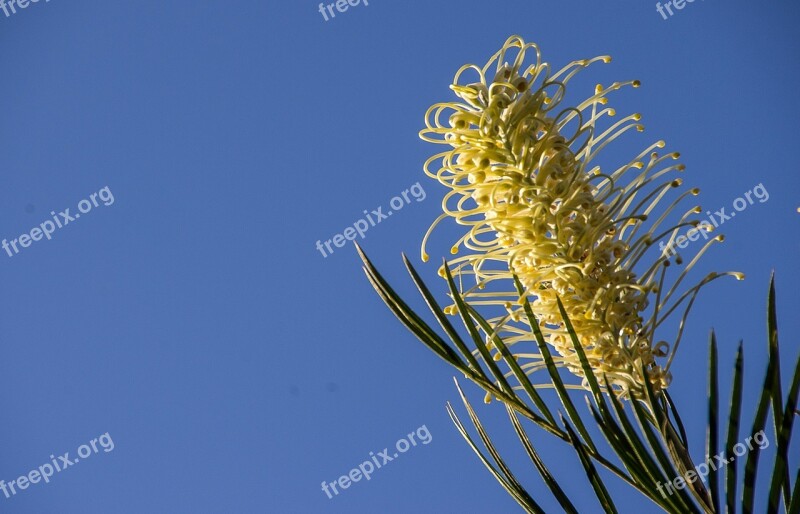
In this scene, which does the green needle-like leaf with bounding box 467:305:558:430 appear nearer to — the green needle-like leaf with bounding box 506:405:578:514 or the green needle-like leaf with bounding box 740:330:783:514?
the green needle-like leaf with bounding box 506:405:578:514

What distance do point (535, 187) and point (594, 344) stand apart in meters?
0.28

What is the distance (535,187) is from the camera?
1199 millimetres

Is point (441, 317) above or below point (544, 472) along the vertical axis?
above

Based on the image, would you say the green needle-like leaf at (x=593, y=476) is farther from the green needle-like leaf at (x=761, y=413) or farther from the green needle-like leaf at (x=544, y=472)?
the green needle-like leaf at (x=761, y=413)

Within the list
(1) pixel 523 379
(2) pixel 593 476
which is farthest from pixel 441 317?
(2) pixel 593 476

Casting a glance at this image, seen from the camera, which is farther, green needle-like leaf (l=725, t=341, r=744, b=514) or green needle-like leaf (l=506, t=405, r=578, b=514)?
green needle-like leaf (l=506, t=405, r=578, b=514)

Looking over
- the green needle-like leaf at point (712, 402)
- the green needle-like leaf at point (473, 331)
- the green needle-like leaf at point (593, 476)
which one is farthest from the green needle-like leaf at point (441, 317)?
the green needle-like leaf at point (712, 402)

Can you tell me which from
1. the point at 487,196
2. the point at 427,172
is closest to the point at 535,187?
the point at 487,196

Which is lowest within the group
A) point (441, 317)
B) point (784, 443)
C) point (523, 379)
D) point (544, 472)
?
point (784, 443)

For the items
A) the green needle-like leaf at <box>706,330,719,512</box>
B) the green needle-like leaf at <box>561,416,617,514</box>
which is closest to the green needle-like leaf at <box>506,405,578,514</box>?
the green needle-like leaf at <box>561,416,617,514</box>

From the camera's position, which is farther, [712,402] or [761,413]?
[712,402]

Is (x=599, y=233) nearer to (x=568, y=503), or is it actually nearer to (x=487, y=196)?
(x=487, y=196)

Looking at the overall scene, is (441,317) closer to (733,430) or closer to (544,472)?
(544,472)

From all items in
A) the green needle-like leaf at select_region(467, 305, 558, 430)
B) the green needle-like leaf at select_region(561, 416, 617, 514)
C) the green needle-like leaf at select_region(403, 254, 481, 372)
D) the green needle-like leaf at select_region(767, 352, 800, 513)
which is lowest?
the green needle-like leaf at select_region(767, 352, 800, 513)
